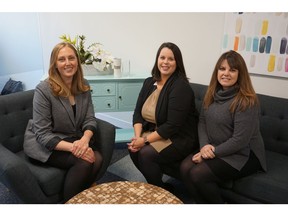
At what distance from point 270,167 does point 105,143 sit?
3.63 ft

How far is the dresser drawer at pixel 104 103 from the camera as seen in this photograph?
246 cm

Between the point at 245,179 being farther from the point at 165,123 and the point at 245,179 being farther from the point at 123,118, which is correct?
the point at 123,118

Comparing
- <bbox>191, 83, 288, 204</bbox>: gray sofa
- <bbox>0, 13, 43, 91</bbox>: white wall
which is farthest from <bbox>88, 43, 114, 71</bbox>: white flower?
<bbox>0, 13, 43, 91</bbox>: white wall

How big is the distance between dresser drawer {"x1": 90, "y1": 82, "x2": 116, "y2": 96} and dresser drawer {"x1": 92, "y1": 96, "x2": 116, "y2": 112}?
0.15ft

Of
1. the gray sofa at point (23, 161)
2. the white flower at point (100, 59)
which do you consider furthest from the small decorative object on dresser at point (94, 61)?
the gray sofa at point (23, 161)

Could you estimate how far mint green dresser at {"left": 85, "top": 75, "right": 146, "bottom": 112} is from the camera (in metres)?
2.43

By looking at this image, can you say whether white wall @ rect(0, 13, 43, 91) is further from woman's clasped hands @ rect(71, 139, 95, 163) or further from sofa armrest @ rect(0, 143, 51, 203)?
sofa armrest @ rect(0, 143, 51, 203)

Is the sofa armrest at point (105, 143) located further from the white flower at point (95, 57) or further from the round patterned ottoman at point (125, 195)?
the white flower at point (95, 57)

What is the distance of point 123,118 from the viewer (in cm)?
330

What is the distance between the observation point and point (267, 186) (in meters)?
1.53

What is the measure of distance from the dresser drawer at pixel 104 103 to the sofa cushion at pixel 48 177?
0.90 m

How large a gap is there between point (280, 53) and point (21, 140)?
6.67ft

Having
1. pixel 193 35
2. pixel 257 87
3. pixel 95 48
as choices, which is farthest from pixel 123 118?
pixel 257 87

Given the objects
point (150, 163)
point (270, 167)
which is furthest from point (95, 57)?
point (270, 167)
